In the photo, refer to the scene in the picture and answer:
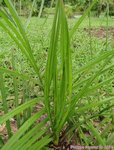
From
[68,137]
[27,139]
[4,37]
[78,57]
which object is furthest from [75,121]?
[4,37]

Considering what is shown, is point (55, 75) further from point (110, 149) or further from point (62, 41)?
point (110, 149)

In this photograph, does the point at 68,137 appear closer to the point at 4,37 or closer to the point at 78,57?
Answer: the point at 78,57

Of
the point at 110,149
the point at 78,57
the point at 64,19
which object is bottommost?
the point at 78,57

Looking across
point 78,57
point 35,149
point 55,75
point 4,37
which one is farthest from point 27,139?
point 4,37

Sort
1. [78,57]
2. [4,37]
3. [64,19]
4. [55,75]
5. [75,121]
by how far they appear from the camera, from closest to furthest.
A: [64,19], [55,75], [75,121], [78,57], [4,37]

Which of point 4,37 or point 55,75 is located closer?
point 55,75

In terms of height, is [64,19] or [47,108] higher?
[64,19]

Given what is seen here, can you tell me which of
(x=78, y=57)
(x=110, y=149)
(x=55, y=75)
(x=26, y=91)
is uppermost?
(x=55, y=75)

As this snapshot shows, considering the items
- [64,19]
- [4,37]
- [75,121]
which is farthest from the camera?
[4,37]

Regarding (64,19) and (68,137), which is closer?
(64,19)
